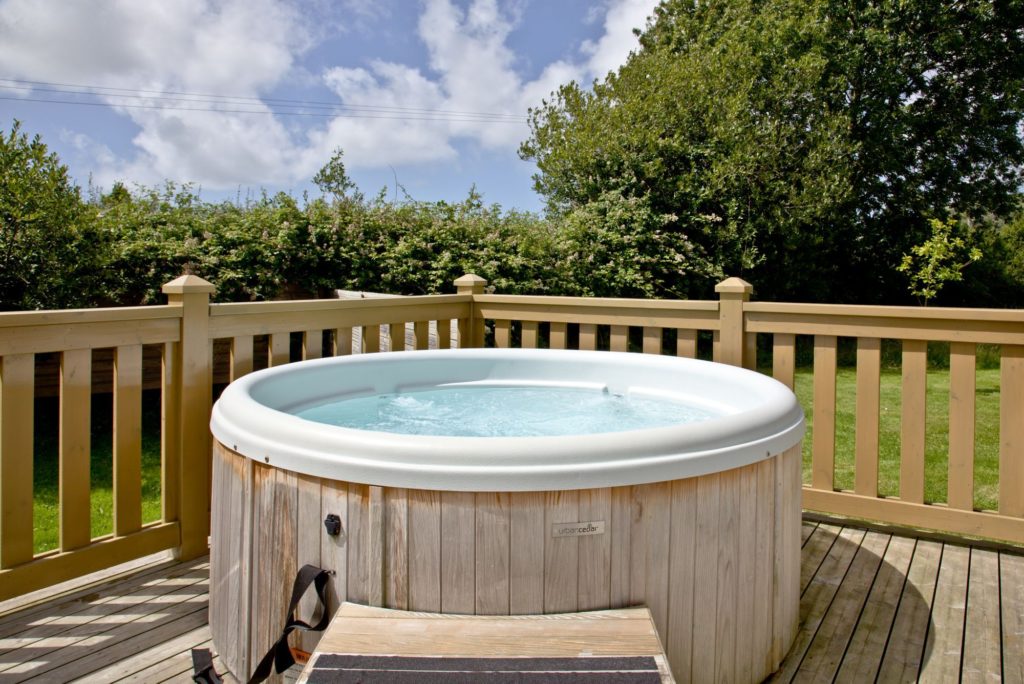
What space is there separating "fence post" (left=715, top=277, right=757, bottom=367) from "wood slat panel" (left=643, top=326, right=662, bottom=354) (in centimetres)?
31

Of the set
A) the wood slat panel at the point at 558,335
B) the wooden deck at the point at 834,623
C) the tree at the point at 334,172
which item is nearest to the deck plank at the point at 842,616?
the wooden deck at the point at 834,623

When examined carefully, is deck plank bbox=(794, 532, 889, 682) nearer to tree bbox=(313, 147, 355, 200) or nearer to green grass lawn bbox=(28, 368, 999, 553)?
green grass lawn bbox=(28, 368, 999, 553)

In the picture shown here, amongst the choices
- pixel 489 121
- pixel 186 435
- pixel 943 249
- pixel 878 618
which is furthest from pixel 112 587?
pixel 489 121

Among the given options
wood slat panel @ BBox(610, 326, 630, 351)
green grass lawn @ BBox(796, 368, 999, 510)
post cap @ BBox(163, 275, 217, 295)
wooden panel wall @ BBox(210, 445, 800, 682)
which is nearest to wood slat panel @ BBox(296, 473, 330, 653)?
wooden panel wall @ BBox(210, 445, 800, 682)

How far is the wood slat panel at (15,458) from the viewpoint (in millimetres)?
1926

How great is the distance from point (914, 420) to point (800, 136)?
7.64 m

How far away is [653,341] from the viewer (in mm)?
3264

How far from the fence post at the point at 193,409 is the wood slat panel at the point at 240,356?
11 cm

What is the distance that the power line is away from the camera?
719 inches

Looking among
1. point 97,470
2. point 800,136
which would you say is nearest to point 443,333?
point 97,470

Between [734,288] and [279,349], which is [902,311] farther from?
[279,349]

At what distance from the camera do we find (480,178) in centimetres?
691

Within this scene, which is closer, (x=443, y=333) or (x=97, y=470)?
(x=443, y=333)

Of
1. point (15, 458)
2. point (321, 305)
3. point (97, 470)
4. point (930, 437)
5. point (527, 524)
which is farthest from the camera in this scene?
point (930, 437)
